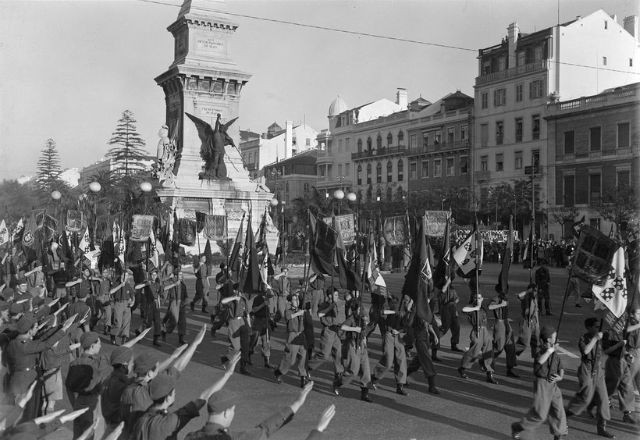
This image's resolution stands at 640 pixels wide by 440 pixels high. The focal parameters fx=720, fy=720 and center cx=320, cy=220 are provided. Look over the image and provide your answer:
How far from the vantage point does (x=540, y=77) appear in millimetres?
56406

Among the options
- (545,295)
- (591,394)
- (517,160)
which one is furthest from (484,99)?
(591,394)

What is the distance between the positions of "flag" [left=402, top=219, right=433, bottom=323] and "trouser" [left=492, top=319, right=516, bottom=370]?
153 centimetres

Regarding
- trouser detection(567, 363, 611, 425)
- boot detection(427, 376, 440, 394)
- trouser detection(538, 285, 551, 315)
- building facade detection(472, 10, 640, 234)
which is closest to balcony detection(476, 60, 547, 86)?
building facade detection(472, 10, 640, 234)

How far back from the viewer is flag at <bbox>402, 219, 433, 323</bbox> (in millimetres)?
11008

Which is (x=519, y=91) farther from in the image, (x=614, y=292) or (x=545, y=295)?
(x=614, y=292)

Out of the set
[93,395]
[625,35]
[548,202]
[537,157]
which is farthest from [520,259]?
[93,395]

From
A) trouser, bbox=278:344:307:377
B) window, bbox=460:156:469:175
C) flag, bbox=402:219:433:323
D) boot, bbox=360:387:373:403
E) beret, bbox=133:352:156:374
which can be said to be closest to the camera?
beret, bbox=133:352:156:374

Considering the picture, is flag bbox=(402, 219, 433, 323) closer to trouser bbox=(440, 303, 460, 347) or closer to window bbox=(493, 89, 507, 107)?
trouser bbox=(440, 303, 460, 347)

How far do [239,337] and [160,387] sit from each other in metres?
7.46

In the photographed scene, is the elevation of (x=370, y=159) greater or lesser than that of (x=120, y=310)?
greater

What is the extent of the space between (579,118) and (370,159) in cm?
2808

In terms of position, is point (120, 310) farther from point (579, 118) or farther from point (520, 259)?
point (579, 118)

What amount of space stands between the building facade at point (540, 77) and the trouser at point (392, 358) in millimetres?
45509

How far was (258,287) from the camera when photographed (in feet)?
43.4
